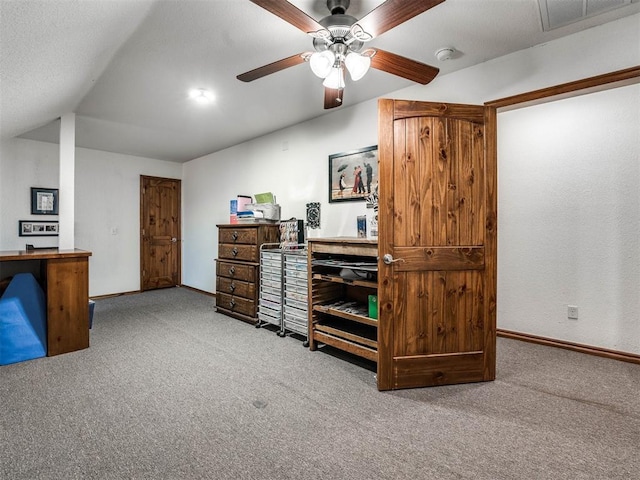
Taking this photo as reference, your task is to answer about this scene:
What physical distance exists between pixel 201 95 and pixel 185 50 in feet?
2.74

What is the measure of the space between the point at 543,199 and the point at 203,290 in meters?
5.16

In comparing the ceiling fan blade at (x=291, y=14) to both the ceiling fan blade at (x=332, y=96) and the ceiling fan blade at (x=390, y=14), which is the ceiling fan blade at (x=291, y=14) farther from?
the ceiling fan blade at (x=332, y=96)

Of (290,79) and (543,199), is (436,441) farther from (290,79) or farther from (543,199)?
(290,79)

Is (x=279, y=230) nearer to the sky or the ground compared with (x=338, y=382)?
nearer to the sky

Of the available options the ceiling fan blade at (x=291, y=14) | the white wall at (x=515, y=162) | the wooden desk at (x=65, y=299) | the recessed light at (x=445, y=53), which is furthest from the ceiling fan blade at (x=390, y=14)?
the wooden desk at (x=65, y=299)

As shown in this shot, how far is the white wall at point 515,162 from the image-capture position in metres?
2.36

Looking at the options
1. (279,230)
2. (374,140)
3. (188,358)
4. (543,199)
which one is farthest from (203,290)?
(543,199)

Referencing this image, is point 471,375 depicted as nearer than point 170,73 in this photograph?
Yes

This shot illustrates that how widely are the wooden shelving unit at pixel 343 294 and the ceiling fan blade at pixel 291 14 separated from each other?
1.42 metres

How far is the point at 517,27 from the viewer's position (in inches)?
88.8

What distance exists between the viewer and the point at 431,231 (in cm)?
219

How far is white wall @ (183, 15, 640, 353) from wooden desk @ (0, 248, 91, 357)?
2.37 m

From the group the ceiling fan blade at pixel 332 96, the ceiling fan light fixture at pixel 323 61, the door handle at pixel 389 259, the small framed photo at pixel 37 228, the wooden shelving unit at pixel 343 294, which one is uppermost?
the ceiling fan blade at pixel 332 96

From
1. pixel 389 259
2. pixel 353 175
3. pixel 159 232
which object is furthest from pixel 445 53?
pixel 159 232
